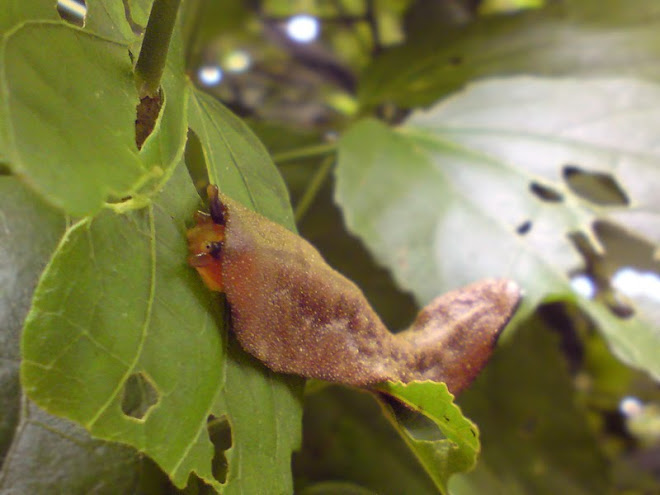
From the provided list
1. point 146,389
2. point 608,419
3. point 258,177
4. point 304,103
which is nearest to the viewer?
point 146,389

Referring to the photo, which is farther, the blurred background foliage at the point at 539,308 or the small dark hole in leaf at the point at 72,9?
the blurred background foliage at the point at 539,308

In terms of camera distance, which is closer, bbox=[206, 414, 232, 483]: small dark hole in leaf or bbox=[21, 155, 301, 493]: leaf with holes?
bbox=[21, 155, 301, 493]: leaf with holes

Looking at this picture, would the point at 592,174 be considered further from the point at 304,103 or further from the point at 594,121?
the point at 304,103

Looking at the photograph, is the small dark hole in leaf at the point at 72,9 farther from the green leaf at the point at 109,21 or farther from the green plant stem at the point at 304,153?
the green plant stem at the point at 304,153

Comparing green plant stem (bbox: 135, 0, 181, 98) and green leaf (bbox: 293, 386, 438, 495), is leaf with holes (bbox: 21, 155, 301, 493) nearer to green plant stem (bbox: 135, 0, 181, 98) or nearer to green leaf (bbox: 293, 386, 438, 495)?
green plant stem (bbox: 135, 0, 181, 98)

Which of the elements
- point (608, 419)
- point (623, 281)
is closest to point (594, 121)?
point (623, 281)

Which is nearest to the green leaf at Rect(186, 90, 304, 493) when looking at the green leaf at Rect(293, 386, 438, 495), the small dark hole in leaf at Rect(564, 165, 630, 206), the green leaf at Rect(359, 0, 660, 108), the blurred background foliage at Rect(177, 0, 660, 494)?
the blurred background foliage at Rect(177, 0, 660, 494)

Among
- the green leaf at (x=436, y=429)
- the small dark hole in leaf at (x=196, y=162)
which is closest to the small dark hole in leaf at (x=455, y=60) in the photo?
the small dark hole in leaf at (x=196, y=162)
